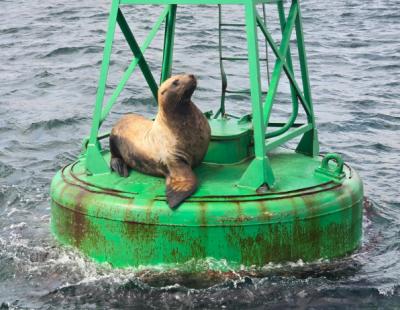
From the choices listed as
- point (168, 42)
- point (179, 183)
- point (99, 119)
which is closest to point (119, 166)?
point (99, 119)

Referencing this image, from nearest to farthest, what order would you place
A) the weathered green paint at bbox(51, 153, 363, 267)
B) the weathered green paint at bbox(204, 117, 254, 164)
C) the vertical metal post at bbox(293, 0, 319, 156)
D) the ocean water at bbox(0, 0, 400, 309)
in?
the weathered green paint at bbox(51, 153, 363, 267), the ocean water at bbox(0, 0, 400, 309), the weathered green paint at bbox(204, 117, 254, 164), the vertical metal post at bbox(293, 0, 319, 156)

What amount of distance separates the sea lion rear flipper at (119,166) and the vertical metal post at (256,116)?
1.14 metres

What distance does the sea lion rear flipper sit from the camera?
24.4 ft

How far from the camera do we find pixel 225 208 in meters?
6.65

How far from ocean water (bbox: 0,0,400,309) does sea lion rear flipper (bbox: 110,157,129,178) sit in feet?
2.65

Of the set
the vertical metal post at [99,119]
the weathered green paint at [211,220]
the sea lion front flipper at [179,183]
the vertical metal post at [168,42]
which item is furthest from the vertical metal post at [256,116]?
the vertical metal post at [168,42]

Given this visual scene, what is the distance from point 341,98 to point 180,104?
8555 millimetres

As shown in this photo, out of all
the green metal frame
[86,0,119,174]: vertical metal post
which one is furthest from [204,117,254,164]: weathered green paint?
[86,0,119,174]: vertical metal post

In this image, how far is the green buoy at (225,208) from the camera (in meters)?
6.68

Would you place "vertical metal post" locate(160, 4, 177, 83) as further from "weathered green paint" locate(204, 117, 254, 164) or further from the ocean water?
the ocean water

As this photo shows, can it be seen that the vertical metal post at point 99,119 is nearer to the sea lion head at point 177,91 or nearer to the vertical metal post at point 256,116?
the sea lion head at point 177,91

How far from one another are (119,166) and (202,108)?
6548mm

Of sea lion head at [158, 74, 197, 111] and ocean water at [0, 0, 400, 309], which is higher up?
sea lion head at [158, 74, 197, 111]

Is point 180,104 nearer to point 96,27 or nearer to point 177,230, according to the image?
point 177,230
